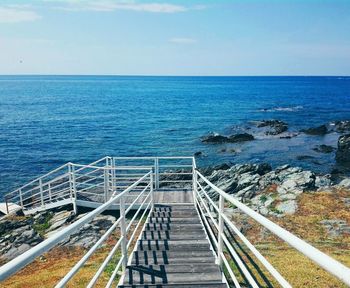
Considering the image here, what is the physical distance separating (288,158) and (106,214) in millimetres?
25221

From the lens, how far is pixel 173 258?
18.7ft

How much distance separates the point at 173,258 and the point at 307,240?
4192 mm

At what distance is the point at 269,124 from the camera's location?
52.9 m

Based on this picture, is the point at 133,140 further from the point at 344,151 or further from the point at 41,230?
the point at 41,230

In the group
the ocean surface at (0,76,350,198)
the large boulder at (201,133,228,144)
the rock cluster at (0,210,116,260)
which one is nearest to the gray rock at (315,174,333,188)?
the rock cluster at (0,210,116,260)

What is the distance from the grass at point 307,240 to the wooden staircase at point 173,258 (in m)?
0.86

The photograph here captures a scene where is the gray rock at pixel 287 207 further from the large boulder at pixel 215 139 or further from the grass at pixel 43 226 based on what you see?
the large boulder at pixel 215 139

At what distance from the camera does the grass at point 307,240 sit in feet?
19.2

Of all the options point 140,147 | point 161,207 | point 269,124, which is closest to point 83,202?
point 161,207

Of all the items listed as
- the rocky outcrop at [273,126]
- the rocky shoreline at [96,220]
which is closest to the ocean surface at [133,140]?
the rocky outcrop at [273,126]

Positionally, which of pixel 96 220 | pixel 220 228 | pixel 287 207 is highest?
pixel 220 228

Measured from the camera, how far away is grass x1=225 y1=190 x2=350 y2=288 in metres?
5.86

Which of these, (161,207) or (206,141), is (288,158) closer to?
(206,141)

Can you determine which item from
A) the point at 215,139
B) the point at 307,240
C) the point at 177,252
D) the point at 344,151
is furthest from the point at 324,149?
the point at 177,252
